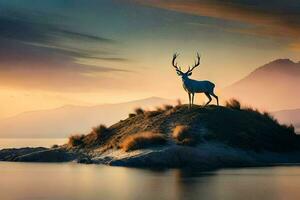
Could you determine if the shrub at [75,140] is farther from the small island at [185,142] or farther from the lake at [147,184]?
the lake at [147,184]

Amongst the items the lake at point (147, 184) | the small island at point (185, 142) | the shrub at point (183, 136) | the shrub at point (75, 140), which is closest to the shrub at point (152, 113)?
the small island at point (185, 142)

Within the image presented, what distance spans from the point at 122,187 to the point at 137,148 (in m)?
20.2

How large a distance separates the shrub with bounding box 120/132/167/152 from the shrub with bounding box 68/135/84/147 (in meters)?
10.5

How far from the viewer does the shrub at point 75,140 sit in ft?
230

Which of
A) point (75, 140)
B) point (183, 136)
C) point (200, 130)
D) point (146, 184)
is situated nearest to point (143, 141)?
point (183, 136)

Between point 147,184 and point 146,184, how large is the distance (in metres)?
0.07

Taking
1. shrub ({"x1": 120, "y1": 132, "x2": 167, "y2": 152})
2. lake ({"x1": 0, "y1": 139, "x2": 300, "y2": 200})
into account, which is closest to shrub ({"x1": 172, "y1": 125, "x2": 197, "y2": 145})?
shrub ({"x1": 120, "y1": 132, "x2": 167, "y2": 152})

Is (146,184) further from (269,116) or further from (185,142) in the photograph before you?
(269,116)

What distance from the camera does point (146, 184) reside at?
39.5 m

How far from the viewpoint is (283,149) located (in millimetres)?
65188

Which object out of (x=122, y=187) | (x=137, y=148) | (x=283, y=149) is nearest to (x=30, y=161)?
(x=137, y=148)

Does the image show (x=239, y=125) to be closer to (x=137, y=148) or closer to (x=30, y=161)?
(x=137, y=148)

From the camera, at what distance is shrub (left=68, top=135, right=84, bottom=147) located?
70062 millimetres

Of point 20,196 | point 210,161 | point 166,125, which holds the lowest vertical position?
point 20,196
